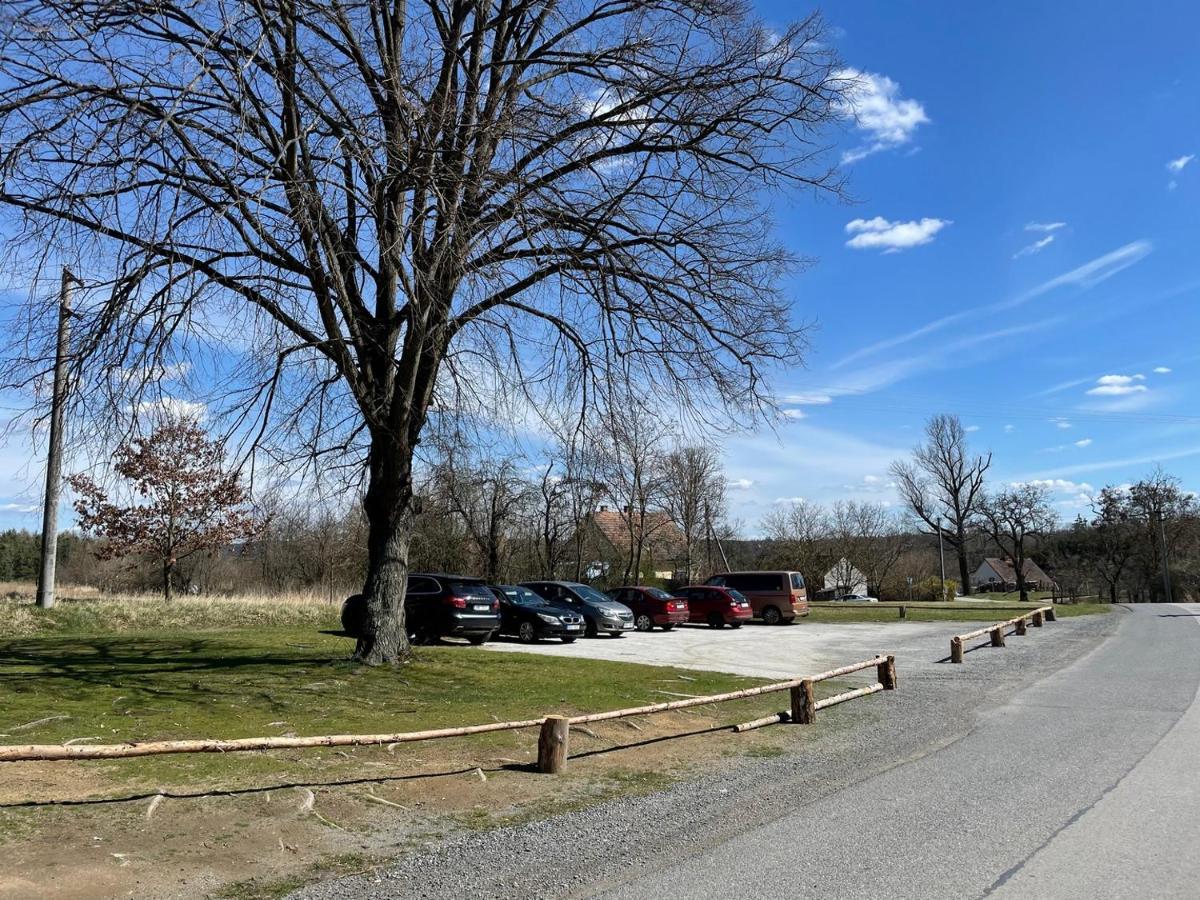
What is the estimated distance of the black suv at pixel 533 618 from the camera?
73.3 ft

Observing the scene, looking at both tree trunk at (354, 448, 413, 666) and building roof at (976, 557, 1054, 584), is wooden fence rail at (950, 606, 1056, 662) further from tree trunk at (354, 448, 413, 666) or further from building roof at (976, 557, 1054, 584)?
building roof at (976, 557, 1054, 584)

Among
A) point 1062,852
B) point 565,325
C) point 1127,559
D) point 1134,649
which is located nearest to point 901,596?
point 1127,559

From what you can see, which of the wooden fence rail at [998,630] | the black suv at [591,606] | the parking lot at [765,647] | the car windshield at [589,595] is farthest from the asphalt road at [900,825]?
the car windshield at [589,595]

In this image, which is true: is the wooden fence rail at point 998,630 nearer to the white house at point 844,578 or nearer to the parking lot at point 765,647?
the parking lot at point 765,647

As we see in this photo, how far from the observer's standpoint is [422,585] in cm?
1991

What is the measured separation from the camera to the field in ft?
17.2

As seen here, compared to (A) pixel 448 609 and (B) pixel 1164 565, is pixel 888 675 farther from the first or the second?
(B) pixel 1164 565

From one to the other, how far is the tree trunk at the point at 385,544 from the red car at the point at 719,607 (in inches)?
770

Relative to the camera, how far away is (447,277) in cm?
1118

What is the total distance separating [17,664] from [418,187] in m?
10.4

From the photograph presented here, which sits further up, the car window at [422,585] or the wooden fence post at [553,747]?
the car window at [422,585]

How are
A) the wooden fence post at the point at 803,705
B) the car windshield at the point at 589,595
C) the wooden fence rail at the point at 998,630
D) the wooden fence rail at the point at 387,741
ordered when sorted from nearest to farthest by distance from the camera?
the wooden fence rail at the point at 387,741 → the wooden fence post at the point at 803,705 → the wooden fence rail at the point at 998,630 → the car windshield at the point at 589,595

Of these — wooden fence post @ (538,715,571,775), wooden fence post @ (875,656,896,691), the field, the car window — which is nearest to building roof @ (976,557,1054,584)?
the car window

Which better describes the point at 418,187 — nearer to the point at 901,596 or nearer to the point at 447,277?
the point at 447,277
